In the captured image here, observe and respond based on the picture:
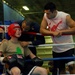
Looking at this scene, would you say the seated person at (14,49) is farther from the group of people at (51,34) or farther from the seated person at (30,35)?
the seated person at (30,35)

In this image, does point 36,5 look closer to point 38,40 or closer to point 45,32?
point 38,40

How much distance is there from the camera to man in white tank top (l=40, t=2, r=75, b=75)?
3.59 m

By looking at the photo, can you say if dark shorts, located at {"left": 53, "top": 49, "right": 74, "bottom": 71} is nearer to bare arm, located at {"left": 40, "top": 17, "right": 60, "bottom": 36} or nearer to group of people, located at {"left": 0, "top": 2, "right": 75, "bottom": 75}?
group of people, located at {"left": 0, "top": 2, "right": 75, "bottom": 75}

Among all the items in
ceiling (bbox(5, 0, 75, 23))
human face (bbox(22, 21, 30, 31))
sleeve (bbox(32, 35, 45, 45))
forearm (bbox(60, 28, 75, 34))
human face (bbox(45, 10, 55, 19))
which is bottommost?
sleeve (bbox(32, 35, 45, 45))

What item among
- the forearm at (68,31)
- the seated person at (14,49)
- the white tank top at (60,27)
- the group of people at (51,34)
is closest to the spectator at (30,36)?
the group of people at (51,34)

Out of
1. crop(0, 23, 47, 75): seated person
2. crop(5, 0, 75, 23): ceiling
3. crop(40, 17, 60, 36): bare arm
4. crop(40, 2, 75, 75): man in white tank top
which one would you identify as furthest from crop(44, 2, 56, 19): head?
crop(5, 0, 75, 23): ceiling

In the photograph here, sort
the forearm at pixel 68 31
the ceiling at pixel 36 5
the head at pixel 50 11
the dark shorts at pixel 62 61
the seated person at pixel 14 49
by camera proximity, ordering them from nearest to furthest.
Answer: the seated person at pixel 14 49 < the forearm at pixel 68 31 < the head at pixel 50 11 < the dark shorts at pixel 62 61 < the ceiling at pixel 36 5

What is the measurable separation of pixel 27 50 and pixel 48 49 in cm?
300

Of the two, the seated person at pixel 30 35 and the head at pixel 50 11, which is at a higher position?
the head at pixel 50 11

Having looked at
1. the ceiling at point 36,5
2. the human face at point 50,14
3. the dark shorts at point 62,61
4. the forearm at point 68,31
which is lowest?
the dark shorts at point 62,61

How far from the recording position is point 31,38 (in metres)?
4.07

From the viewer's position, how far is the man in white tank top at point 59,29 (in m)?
3.59

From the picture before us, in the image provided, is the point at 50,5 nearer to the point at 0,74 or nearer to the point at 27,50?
the point at 27,50

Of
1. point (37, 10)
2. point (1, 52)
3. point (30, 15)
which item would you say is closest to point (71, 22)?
point (1, 52)
